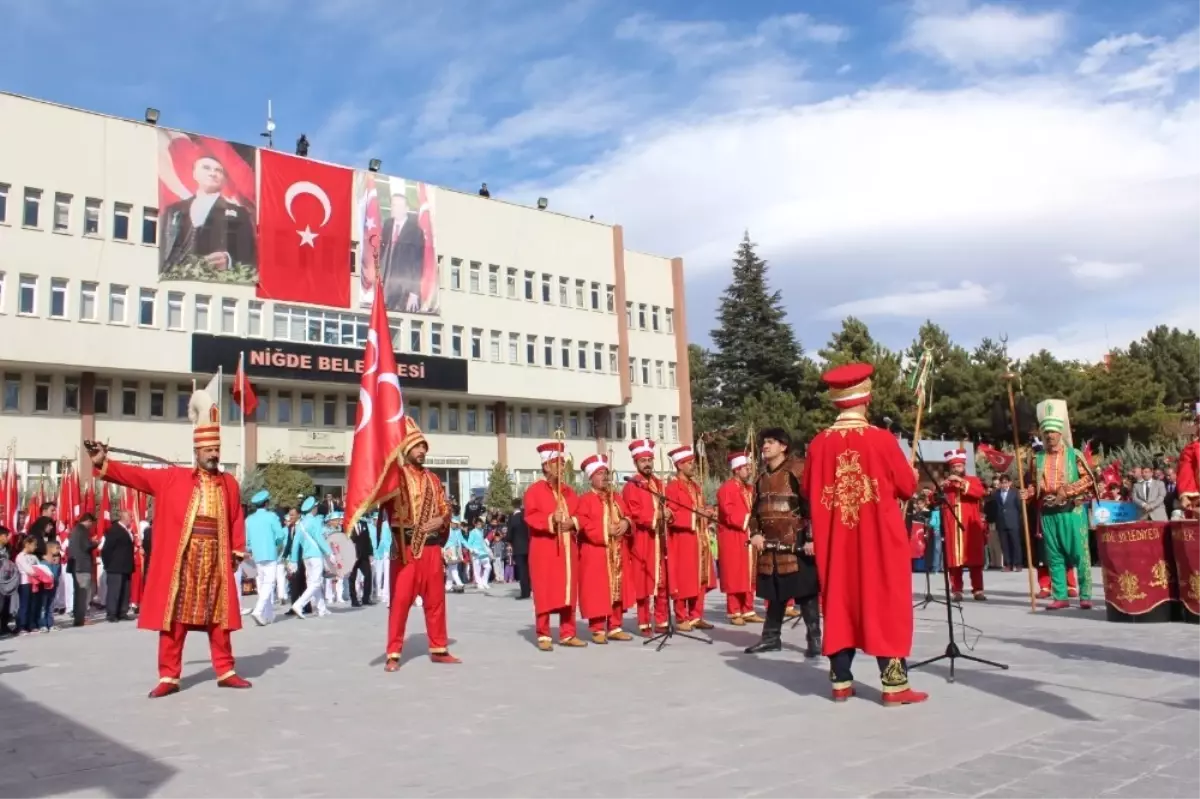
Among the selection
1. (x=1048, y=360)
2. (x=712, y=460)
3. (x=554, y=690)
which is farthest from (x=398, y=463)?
(x=1048, y=360)

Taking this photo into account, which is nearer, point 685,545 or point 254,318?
point 685,545

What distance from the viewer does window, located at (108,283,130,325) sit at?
129 feet

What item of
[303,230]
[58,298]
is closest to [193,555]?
[58,298]

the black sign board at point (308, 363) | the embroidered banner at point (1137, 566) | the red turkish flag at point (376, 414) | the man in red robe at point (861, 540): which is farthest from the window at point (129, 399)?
the man in red robe at point (861, 540)

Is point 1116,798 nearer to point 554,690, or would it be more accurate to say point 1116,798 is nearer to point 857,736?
point 857,736

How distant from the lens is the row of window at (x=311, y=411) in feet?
129

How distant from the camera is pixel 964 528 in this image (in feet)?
48.3

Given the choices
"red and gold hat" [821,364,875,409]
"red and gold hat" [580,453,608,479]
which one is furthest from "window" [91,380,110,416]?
"red and gold hat" [821,364,875,409]

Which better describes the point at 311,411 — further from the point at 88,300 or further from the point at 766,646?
the point at 766,646

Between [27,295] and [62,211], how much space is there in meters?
3.32

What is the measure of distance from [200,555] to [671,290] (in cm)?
5223

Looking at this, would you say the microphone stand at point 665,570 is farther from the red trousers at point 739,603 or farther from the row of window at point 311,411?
the row of window at point 311,411

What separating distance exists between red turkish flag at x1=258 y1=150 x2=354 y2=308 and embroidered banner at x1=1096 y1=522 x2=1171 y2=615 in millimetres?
37348

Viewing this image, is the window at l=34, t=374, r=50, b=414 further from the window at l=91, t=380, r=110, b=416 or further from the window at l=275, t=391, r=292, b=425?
the window at l=275, t=391, r=292, b=425
